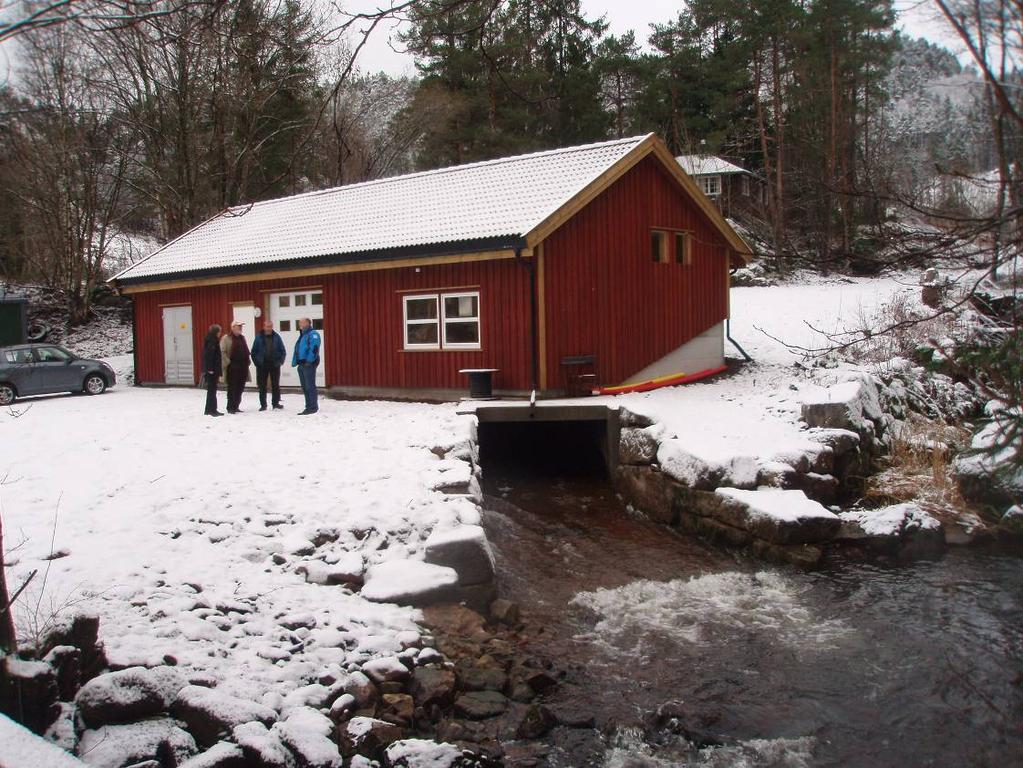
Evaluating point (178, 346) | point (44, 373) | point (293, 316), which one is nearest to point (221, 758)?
point (293, 316)

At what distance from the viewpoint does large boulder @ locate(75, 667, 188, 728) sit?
5164 mm

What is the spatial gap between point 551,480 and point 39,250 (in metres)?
24.8

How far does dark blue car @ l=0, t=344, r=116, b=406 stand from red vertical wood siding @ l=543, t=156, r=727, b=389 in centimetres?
1206

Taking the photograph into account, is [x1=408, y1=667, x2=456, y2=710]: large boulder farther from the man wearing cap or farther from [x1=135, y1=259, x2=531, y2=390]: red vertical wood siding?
the man wearing cap

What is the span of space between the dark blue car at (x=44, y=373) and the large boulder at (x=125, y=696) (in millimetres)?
15413

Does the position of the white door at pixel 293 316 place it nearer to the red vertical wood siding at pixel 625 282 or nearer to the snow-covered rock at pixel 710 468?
the red vertical wood siding at pixel 625 282

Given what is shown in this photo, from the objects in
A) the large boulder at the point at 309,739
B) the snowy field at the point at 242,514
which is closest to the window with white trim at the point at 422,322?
the snowy field at the point at 242,514

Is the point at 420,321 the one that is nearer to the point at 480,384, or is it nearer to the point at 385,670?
the point at 480,384

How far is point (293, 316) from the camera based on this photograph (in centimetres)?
1858

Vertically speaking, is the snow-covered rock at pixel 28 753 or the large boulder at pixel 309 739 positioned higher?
the snow-covered rock at pixel 28 753

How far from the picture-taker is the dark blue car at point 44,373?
1861 centimetres

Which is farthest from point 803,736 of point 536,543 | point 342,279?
point 342,279

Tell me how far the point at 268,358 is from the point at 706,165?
27.9 m

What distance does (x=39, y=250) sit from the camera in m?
30.3
